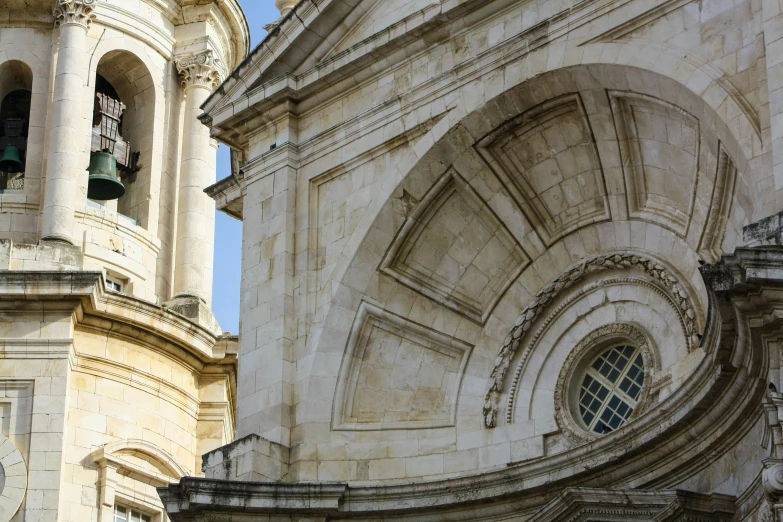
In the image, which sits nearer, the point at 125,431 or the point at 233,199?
the point at 233,199

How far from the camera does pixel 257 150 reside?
A: 3023 centimetres

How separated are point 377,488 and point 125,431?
12.6m

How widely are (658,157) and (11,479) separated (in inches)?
594

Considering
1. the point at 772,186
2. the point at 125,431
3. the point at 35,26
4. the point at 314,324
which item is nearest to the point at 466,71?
the point at 314,324


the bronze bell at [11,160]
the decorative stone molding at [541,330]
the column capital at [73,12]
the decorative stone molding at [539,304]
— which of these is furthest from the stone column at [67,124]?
the decorative stone molding at [541,330]

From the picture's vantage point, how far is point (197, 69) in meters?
43.2

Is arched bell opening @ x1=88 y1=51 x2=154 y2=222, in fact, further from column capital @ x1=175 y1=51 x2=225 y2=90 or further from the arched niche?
column capital @ x1=175 y1=51 x2=225 y2=90

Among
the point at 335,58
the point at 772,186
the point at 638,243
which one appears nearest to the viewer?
the point at 772,186

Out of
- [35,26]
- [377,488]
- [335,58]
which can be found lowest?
[377,488]

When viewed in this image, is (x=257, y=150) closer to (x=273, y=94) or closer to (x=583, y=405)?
(x=273, y=94)

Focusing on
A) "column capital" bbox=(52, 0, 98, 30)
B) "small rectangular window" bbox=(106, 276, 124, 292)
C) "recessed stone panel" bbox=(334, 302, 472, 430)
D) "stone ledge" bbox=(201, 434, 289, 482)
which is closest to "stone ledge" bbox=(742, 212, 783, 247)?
"recessed stone panel" bbox=(334, 302, 472, 430)

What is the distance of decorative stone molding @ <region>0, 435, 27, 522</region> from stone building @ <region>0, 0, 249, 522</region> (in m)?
0.02

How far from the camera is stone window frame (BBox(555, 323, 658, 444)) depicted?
2608cm

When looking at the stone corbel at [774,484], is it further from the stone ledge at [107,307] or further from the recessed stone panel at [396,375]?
the stone ledge at [107,307]
